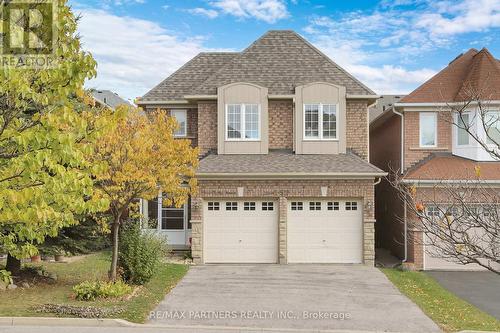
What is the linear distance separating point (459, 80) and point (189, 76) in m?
11.2

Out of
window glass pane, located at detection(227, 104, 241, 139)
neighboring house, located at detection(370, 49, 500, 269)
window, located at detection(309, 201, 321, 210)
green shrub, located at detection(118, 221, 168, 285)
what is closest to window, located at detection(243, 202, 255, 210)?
window, located at detection(309, 201, 321, 210)

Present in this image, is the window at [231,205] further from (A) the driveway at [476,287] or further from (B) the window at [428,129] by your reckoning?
(B) the window at [428,129]

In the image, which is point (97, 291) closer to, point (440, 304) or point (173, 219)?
point (440, 304)

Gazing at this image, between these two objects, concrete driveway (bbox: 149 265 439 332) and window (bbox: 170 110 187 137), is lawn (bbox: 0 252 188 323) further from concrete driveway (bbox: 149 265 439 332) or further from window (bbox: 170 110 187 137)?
window (bbox: 170 110 187 137)

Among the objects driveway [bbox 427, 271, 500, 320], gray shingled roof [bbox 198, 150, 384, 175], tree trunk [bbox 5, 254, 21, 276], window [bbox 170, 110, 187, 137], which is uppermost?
window [bbox 170, 110, 187, 137]

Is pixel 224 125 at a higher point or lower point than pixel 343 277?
higher

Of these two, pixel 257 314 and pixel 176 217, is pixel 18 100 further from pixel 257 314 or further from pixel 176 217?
pixel 176 217

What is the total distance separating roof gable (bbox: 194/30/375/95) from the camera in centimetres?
2030

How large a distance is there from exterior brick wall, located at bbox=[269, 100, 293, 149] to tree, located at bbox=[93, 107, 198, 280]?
6.44 m

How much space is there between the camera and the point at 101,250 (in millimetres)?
21078

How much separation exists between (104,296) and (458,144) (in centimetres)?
1402

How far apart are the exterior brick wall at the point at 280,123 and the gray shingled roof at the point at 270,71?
52cm

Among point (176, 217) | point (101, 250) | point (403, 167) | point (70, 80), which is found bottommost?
point (101, 250)

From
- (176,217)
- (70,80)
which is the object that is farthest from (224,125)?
(70,80)
